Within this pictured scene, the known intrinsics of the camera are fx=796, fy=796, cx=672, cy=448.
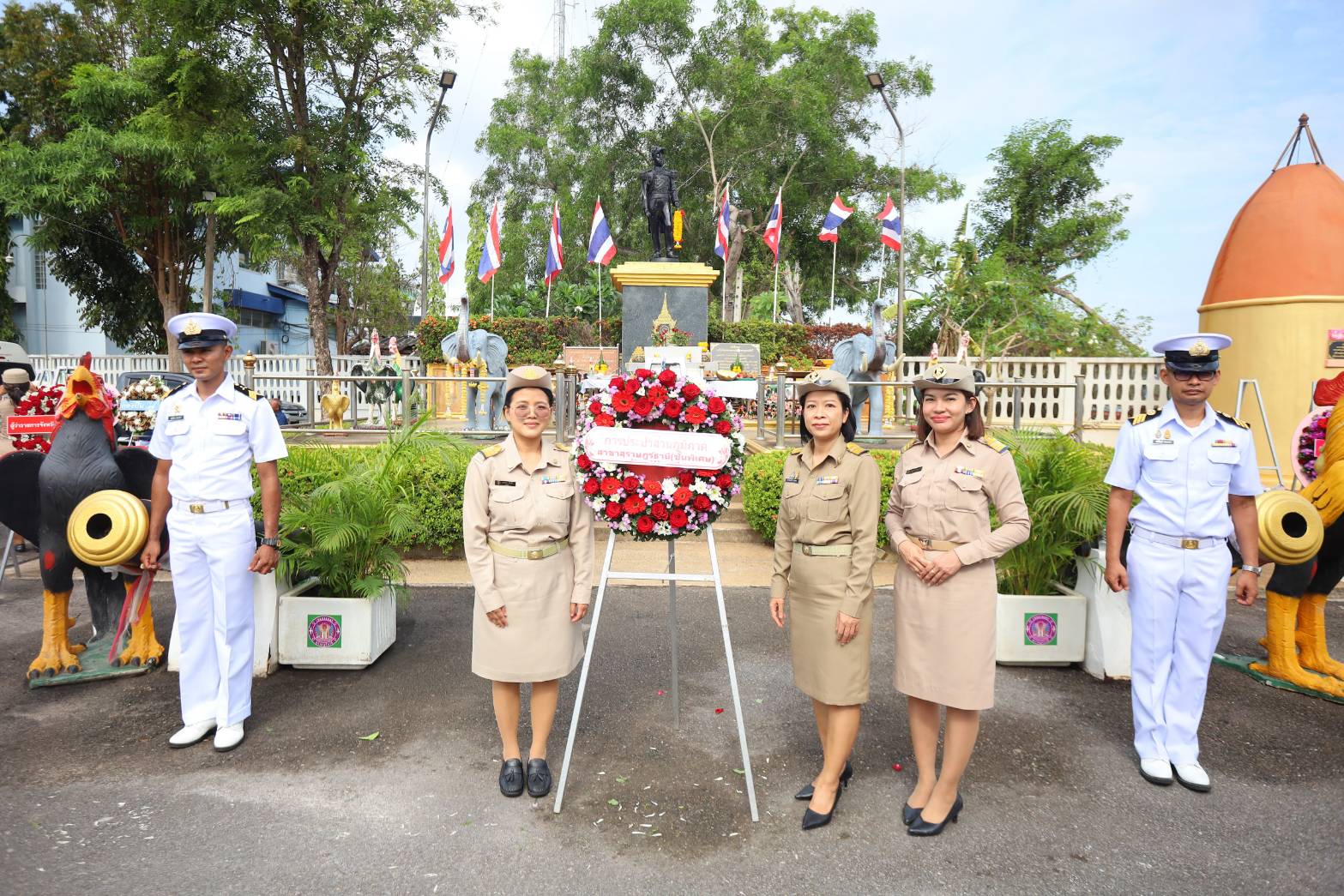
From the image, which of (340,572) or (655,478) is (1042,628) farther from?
(340,572)

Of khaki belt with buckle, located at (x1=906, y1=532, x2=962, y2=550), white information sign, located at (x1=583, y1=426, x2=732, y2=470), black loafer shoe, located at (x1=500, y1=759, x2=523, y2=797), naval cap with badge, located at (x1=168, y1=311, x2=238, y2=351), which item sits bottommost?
black loafer shoe, located at (x1=500, y1=759, x2=523, y2=797)

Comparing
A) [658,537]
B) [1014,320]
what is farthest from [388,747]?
[1014,320]

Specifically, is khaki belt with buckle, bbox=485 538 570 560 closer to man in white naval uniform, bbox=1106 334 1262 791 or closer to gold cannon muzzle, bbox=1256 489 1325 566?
man in white naval uniform, bbox=1106 334 1262 791

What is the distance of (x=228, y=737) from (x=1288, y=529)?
18.6 ft

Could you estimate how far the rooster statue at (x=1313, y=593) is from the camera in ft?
Answer: 14.7

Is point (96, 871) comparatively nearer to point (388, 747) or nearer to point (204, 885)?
point (204, 885)

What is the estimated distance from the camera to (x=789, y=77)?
3167 centimetres

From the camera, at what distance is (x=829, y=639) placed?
9.96ft

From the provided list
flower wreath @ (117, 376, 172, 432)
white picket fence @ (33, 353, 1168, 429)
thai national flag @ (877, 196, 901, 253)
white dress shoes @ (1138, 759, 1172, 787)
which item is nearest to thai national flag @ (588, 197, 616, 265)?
white picket fence @ (33, 353, 1168, 429)

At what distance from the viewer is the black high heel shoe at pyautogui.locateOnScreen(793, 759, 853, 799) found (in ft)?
10.8

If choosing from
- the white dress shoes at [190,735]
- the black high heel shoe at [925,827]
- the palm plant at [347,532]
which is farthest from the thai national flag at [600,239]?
the black high heel shoe at [925,827]

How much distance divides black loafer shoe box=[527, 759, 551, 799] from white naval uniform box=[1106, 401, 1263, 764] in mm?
2649

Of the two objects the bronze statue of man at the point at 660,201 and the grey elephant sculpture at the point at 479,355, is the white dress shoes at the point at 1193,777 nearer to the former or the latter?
the grey elephant sculpture at the point at 479,355

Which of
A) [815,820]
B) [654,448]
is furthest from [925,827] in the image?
[654,448]
